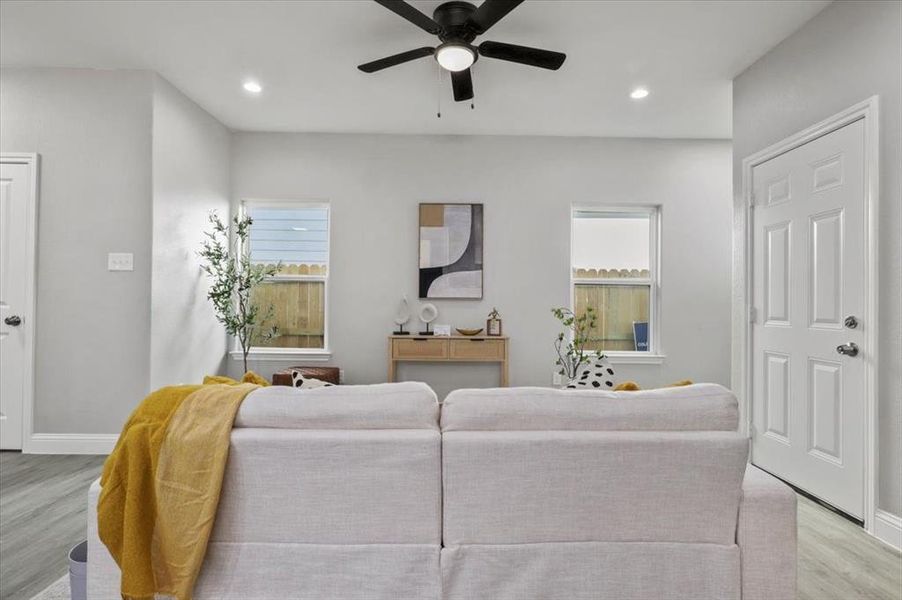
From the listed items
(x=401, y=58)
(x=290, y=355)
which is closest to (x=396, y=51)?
(x=401, y=58)

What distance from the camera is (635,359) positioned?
15.4 feet

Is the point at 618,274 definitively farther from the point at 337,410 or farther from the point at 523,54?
the point at 337,410

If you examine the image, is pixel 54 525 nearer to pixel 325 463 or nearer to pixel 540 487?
pixel 325 463

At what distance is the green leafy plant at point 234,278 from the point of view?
409cm

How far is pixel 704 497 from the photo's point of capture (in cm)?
130

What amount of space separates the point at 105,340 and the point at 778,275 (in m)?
4.51

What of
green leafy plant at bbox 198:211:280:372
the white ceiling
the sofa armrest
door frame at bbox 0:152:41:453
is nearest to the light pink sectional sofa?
the sofa armrest

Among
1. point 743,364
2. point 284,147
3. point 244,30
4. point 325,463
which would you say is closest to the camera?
point 325,463

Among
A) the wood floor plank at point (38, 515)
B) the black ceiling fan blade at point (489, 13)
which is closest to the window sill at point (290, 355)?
the wood floor plank at point (38, 515)

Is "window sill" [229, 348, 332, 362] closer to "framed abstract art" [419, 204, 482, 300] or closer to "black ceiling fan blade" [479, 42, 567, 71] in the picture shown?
"framed abstract art" [419, 204, 482, 300]

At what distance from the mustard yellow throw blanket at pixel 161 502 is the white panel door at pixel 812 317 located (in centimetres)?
285

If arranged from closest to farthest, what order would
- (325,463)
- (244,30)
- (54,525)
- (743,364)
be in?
(325,463) → (54,525) → (244,30) → (743,364)

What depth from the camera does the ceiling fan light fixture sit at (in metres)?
2.57

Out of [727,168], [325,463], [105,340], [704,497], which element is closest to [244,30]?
[105,340]
